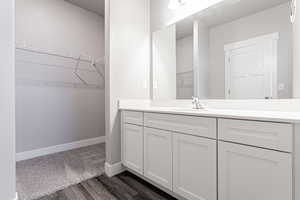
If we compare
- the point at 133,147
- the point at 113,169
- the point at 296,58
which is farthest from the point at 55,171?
the point at 296,58

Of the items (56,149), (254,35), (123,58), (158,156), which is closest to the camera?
(254,35)

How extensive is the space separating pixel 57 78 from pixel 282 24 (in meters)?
3.02

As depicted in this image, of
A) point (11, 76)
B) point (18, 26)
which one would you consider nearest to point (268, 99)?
point (11, 76)

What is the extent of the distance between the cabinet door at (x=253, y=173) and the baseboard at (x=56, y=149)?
2.59 m

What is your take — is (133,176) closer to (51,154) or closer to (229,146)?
(229,146)

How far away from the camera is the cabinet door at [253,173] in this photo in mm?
800

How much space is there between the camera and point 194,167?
1172 mm

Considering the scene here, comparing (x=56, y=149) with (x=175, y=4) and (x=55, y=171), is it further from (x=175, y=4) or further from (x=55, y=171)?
(x=175, y=4)

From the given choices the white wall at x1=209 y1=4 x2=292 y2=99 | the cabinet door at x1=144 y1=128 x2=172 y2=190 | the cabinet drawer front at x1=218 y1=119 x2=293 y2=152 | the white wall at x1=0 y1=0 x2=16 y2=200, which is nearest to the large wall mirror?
the white wall at x1=209 y1=4 x2=292 y2=99

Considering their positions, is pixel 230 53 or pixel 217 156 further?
pixel 230 53

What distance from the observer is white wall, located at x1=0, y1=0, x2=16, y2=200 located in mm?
1217

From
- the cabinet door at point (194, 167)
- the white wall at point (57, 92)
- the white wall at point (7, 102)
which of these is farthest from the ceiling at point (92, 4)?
the cabinet door at point (194, 167)

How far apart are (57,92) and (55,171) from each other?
1.31 metres

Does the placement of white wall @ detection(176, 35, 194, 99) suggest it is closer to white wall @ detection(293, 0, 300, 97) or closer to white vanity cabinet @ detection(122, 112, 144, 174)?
white vanity cabinet @ detection(122, 112, 144, 174)
